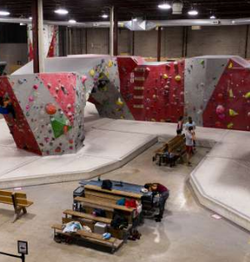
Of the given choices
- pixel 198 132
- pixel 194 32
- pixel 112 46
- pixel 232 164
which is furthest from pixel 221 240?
pixel 194 32

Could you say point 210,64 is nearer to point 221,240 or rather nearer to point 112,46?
point 112,46

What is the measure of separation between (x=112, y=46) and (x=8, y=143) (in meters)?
7.36

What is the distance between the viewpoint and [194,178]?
978 centimetres

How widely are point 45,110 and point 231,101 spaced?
299 inches

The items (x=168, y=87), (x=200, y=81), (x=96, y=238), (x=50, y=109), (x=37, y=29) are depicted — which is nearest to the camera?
(x=96, y=238)

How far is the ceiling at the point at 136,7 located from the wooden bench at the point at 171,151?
7.64 meters

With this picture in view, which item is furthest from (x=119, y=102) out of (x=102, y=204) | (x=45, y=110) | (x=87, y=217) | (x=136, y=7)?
(x=87, y=217)

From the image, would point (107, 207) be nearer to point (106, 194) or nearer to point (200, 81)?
point (106, 194)

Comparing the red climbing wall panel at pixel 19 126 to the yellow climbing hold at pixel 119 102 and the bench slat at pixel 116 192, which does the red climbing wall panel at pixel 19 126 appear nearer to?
the bench slat at pixel 116 192

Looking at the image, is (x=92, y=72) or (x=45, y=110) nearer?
(x=45, y=110)

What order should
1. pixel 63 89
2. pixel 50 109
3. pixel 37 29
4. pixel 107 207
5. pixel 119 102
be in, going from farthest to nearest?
1. pixel 119 102
2. pixel 37 29
3. pixel 63 89
4. pixel 50 109
5. pixel 107 207

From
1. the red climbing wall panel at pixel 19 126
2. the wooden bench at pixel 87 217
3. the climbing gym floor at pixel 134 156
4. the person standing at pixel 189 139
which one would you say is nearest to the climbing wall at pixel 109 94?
the climbing gym floor at pixel 134 156

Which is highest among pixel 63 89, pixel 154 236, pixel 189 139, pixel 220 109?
pixel 63 89

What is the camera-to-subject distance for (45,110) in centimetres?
1099
